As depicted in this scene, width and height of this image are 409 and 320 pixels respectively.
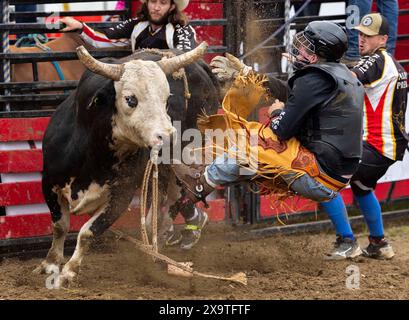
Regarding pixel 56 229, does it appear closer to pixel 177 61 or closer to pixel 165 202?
pixel 165 202

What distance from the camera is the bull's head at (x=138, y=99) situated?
454 centimetres

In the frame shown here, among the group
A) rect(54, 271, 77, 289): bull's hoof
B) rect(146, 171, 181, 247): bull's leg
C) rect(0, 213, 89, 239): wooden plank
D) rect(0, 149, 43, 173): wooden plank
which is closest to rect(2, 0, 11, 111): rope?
rect(0, 149, 43, 173): wooden plank

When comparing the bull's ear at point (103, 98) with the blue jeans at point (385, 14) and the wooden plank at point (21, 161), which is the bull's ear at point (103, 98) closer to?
the wooden plank at point (21, 161)

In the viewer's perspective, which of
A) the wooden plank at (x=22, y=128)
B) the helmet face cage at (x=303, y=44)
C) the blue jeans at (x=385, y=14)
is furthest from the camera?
the blue jeans at (x=385, y=14)

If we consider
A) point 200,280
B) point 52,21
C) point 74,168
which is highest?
point 52,21

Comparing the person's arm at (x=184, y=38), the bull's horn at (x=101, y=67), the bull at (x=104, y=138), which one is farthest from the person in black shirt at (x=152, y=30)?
the bull's horn at (x=101, y=67)

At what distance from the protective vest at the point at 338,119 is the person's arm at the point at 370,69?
3.20 ft

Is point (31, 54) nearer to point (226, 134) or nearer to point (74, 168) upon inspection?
A: point (74, 168)

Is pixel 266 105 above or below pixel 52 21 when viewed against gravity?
below

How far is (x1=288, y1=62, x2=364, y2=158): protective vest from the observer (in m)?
4.67

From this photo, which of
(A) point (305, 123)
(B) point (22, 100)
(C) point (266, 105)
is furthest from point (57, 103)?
(A) point (305, 123)

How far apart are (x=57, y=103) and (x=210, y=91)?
3.90 feet

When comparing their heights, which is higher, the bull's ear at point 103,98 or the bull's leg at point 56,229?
the bull's ear at point 103,98
